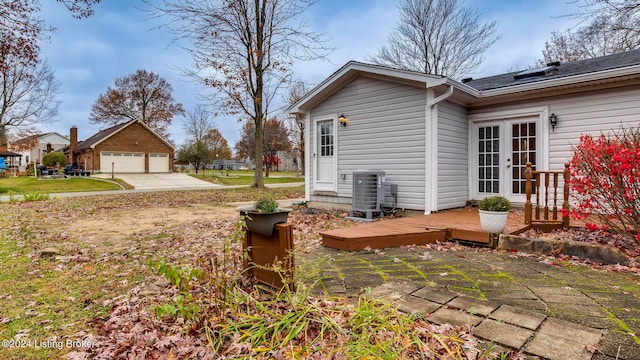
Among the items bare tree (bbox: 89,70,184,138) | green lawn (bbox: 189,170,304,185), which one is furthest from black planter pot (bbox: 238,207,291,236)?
bare tree (bbox: 89,70,184,138)

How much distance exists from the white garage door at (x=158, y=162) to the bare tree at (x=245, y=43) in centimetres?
1636

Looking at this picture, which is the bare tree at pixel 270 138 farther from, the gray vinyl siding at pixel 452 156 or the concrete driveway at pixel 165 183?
the gray vinyl siding at pixel 452 156

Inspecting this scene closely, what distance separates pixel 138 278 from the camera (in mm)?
3658

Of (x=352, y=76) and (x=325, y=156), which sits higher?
(x=352, y=76)

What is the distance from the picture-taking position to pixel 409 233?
4711mm

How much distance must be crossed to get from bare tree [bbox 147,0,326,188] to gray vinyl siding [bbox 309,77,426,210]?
7959mm

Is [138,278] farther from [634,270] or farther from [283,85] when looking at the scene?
[283,85]

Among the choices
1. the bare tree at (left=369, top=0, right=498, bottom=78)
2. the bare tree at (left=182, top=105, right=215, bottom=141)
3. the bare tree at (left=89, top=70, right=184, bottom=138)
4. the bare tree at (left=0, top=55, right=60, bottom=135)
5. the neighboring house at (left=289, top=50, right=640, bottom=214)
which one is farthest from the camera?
the bare tree at (left=182, top=105, right=215, bottom=141)

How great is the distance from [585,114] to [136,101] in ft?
120

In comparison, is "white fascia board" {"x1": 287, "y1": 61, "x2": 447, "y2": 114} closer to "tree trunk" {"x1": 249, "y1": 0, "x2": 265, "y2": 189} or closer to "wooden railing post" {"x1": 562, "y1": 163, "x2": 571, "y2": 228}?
"wooden railing post" {"x1": 562, "y1": 163, "x2": 571, "y2": 228}

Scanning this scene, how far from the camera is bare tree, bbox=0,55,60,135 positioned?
19.6 meters

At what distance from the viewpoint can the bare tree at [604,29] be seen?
990 centimetres

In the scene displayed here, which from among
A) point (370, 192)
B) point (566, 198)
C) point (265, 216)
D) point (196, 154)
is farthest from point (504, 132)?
point (196, 154)

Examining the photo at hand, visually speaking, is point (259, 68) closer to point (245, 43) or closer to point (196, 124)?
point (245, 43)
